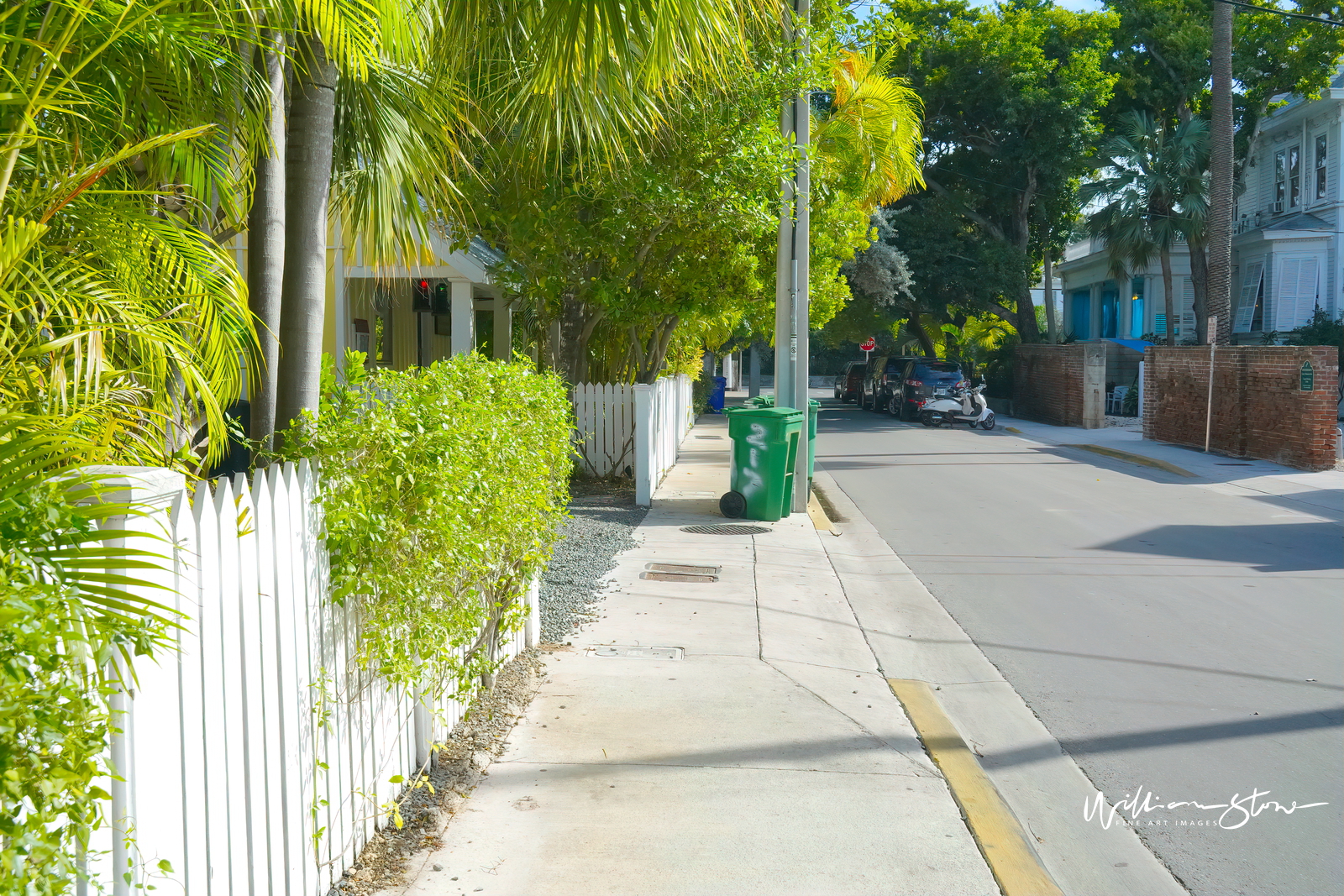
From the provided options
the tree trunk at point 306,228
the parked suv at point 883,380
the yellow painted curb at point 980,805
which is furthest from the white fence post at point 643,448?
the parked suv at point 883,380

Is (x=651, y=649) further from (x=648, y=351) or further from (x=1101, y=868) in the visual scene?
(x=648, y=351)

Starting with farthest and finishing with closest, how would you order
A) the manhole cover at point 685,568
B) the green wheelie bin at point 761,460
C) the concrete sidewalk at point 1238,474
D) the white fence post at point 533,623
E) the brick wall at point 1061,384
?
the brick wall at point 1061,384
the concrete sidewalk at point 1238,474
the green wheelie bin at point 761,460
the manhole cover at point 685,568
the white fence post at point 533,623

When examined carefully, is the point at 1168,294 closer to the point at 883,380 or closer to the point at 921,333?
the point at 883,380

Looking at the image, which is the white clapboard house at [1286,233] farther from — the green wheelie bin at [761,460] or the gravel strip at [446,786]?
the gravel strip at [446,786]

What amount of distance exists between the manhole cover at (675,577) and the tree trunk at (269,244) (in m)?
4.51

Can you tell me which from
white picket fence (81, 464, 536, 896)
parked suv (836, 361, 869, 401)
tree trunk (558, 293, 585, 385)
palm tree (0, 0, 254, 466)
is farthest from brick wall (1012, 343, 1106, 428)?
white picket fence (81, 464, 536, 896)

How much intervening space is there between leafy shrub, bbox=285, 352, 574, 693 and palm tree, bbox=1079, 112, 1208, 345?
3212cm

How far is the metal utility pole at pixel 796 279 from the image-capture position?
12.6m

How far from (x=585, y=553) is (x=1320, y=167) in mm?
30870

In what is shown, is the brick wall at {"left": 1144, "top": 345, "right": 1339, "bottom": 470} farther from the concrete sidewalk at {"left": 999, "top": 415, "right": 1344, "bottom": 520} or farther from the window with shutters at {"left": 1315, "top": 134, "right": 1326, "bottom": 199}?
the window with shutters at {"left": 1315, "top": 134, "right": 1326, "bottom": 199}

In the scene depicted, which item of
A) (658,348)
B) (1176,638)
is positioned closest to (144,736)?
(1176,638)

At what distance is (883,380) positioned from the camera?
36.6 meters

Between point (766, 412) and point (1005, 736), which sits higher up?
point (766, 412)

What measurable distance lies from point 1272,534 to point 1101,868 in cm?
911
